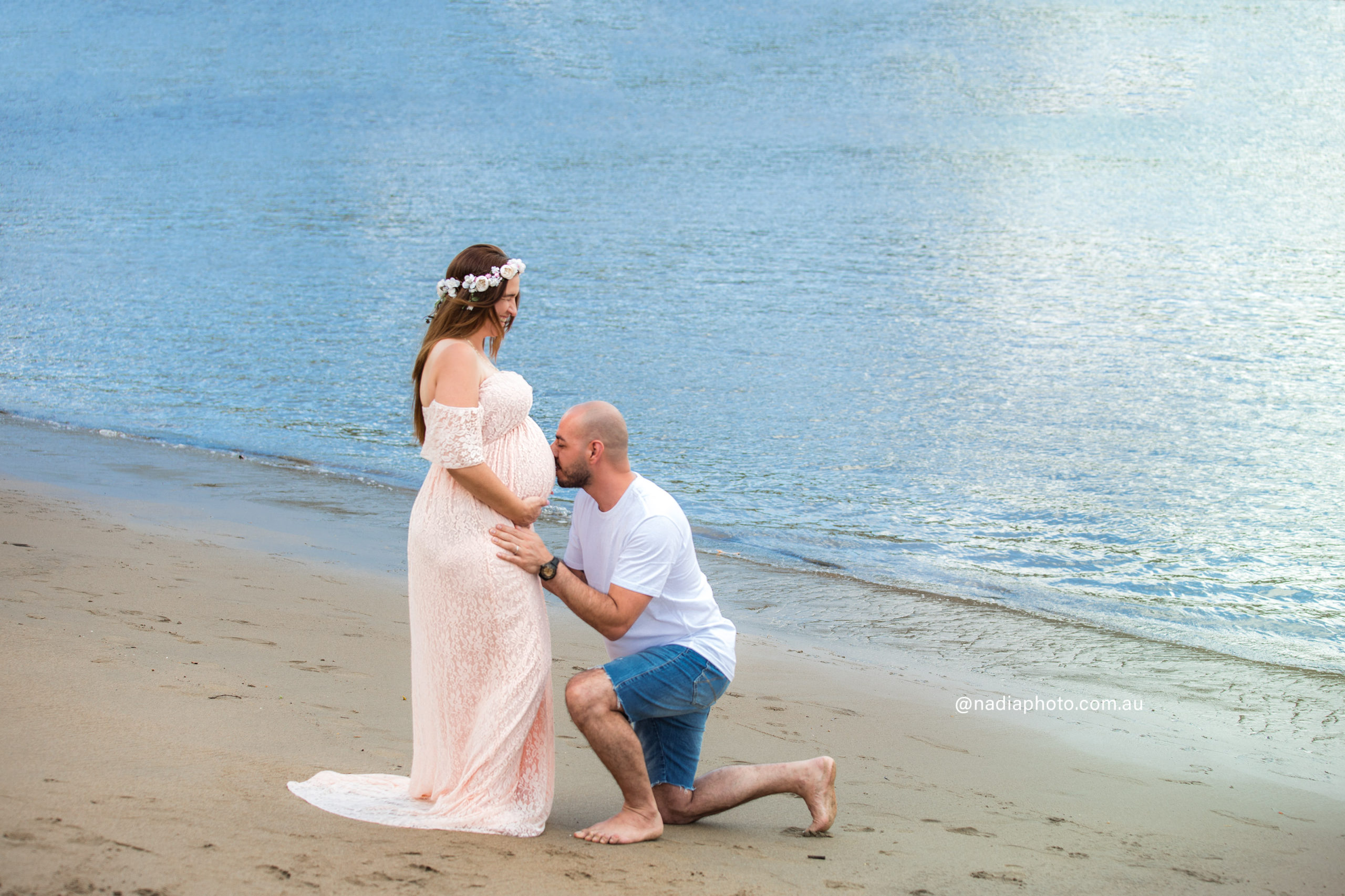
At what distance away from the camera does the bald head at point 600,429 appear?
3.78 meters

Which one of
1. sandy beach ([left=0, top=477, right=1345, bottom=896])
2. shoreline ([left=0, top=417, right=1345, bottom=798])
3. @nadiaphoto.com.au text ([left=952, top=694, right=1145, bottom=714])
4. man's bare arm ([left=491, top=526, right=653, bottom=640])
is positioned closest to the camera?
sandy beach ([left=0, top=477, right=1345, bottom=896])

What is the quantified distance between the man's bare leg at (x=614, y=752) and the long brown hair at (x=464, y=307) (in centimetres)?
98

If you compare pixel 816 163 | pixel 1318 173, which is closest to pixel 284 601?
pixel 816 163

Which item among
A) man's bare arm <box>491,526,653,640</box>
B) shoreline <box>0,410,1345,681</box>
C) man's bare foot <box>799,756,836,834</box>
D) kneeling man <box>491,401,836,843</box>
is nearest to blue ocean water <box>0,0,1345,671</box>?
shoreline <box>0,410,1345,681</box>

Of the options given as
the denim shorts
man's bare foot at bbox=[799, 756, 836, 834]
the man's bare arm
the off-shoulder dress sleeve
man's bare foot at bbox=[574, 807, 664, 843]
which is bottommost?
man's bare foot at bbox=[574, 807, 664, 843]

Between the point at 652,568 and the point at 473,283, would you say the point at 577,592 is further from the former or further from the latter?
the point at 473,283

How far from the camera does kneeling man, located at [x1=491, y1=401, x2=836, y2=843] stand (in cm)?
369

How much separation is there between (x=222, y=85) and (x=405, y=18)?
1454 centimetres

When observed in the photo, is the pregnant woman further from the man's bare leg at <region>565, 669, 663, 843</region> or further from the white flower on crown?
the man's bare leg at <region>565, 669, 663, 843</region>

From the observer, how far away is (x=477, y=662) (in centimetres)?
367

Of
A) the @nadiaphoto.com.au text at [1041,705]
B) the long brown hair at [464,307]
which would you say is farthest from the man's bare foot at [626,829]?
the @nadiaphoto.com.au text at [1041,705]

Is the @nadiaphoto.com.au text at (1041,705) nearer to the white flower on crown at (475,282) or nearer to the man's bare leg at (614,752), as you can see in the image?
the man's bare leg at (614,752)

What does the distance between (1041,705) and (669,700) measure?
10.2 feet

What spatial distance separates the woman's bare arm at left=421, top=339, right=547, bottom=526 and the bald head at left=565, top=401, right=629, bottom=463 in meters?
0.34
